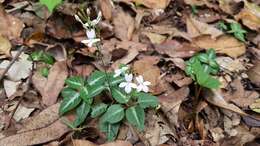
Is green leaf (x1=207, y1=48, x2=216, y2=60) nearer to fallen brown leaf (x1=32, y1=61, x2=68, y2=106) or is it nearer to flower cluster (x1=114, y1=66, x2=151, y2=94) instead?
flower cluster (x1=114, y1=66, x2=151, y2=94)

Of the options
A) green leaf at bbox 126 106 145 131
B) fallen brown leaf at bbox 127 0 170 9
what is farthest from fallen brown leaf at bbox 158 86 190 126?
fallen brown leaf at bbox 127 0 170 9

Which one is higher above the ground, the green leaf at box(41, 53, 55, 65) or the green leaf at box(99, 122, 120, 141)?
the green leaf at box(41, 53, 55, 65)

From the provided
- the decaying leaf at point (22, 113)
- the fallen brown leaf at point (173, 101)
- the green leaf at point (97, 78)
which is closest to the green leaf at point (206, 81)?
the fallen brown leaf at point (173, 101)

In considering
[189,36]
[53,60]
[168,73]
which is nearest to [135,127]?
[168,73]

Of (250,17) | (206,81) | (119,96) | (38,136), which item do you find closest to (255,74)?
(206,81)

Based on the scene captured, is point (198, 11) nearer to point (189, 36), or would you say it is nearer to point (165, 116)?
point (189, 36)
